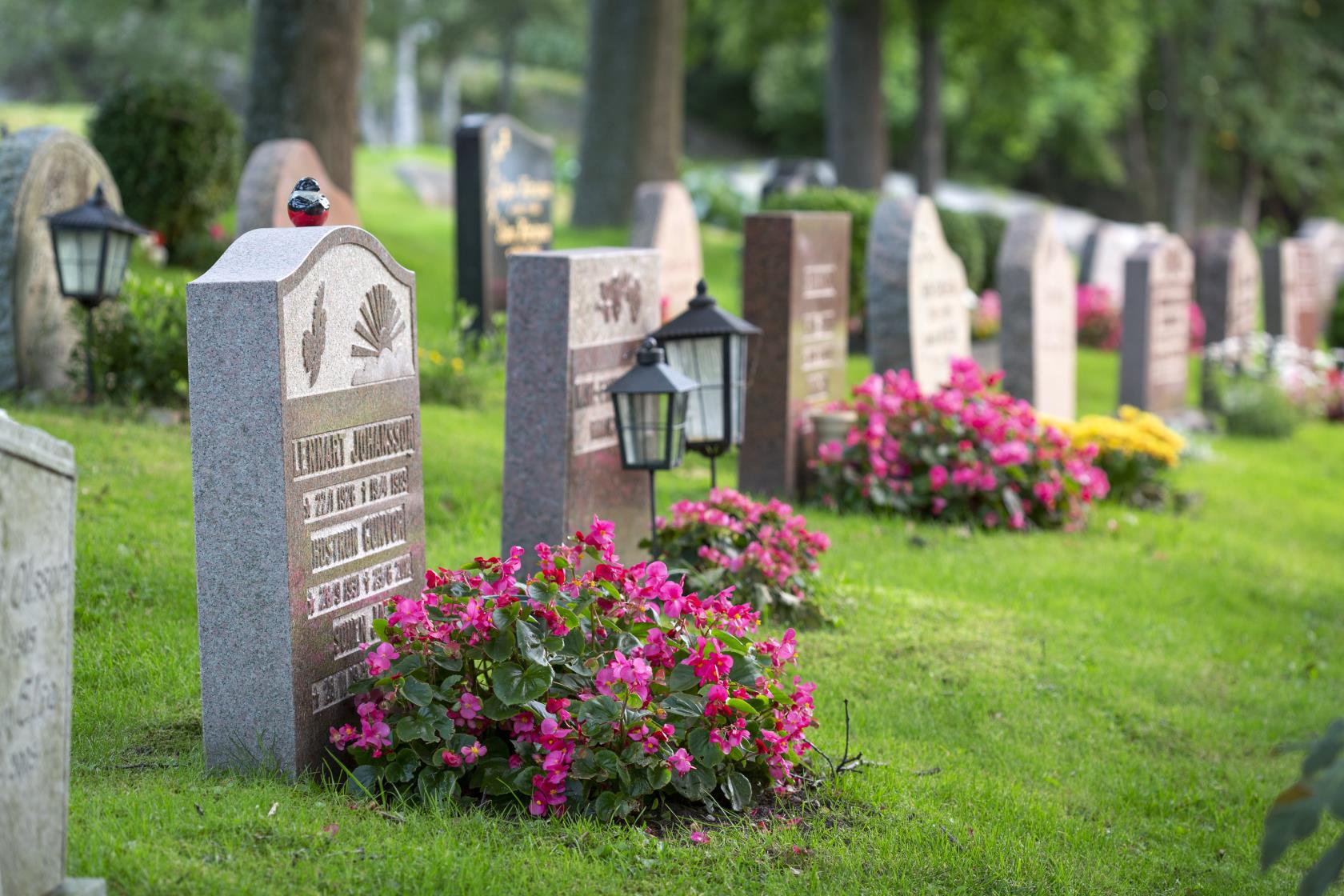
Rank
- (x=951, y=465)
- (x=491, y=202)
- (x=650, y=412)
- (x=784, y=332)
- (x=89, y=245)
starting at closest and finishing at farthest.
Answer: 1. (x=650, y=412)
2. (x=89, y=245)
3. (x=784, y=332)
4. (x=951, y=465)
5. (x=491, y=202)

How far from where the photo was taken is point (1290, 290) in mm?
16891

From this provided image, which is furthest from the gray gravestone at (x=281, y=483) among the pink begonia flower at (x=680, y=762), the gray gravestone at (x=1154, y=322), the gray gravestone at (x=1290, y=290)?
the gray gravestone at (x=1290, y=290)

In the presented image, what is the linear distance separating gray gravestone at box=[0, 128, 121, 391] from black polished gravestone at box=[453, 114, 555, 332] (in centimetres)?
334

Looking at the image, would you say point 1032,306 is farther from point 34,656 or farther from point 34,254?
point 34,656

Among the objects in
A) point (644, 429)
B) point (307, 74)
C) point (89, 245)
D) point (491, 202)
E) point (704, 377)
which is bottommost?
point (644, 429)

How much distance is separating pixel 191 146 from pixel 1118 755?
383 inches

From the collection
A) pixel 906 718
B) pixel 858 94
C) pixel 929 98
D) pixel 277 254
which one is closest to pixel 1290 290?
pixel 858 94

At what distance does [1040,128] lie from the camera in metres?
39.6

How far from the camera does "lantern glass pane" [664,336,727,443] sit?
625 centimetres

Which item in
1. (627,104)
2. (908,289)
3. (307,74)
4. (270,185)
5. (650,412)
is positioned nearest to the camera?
(650,412)

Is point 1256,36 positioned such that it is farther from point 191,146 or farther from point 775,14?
point 191,146

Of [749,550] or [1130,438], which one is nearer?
[749,550]

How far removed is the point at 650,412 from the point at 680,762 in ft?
6.33

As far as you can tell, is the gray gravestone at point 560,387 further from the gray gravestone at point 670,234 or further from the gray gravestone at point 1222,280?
the gray gravestone at point 1222,280
